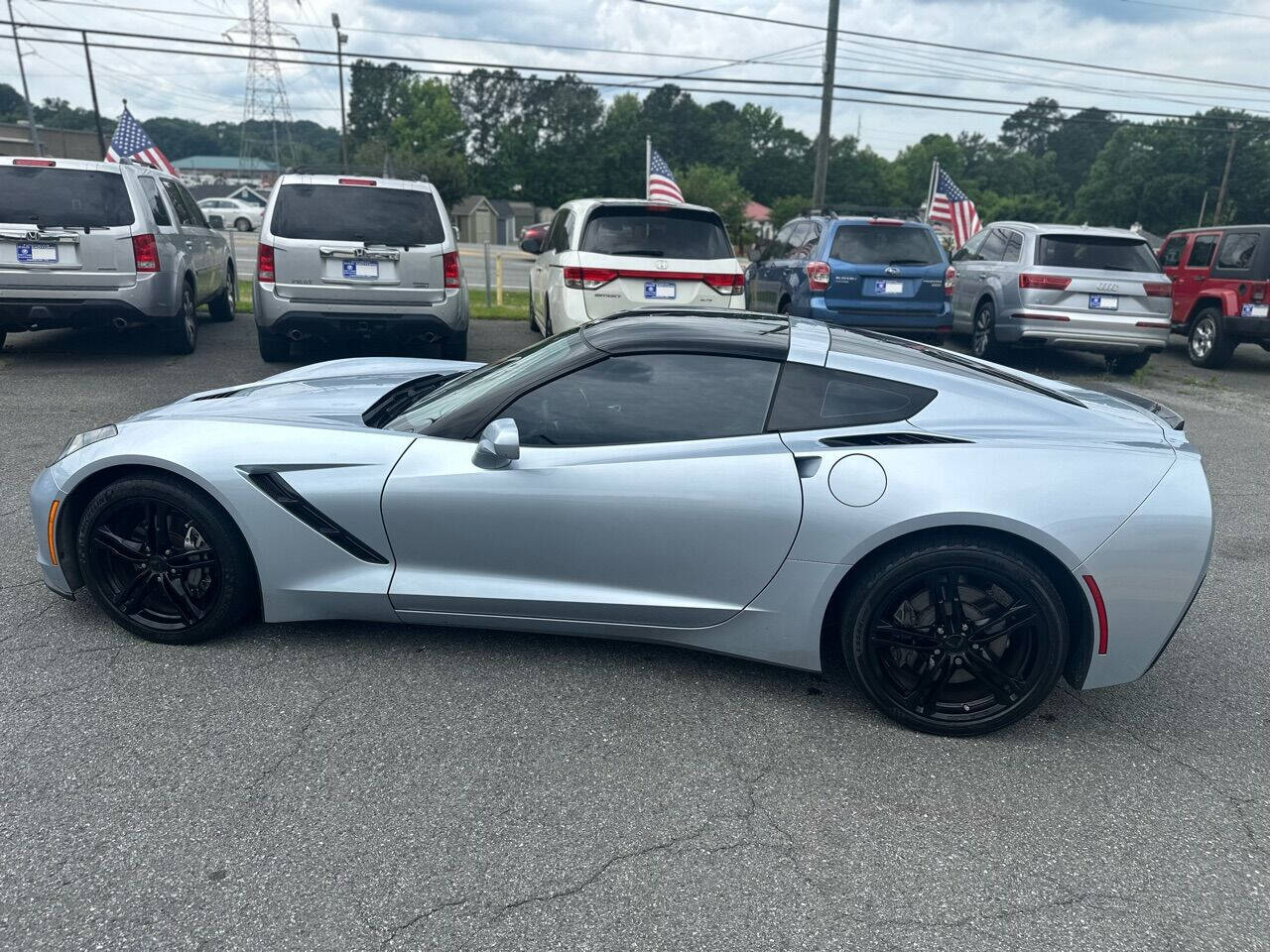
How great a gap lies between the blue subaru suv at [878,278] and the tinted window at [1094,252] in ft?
4.41

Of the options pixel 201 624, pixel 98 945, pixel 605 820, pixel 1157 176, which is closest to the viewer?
pixel 98 945

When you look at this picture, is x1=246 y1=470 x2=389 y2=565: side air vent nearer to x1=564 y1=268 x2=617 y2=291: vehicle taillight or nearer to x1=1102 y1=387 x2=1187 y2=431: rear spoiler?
x1=1102 y1=387 x2=1187 y2=431: rear spoiler

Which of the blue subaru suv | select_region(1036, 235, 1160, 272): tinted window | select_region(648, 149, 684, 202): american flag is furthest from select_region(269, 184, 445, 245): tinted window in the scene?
select_region(648, 149, 684, 202): american flag

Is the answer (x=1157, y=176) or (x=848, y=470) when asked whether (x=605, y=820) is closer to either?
(x=848, y=470)

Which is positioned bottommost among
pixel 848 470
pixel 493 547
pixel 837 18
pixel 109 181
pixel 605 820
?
pixel 605 820

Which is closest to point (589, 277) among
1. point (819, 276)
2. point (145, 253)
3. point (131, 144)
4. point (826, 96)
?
point (819, 276)

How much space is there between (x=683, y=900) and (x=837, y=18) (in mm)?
21209

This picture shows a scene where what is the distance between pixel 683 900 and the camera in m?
2.38

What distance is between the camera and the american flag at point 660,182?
53.3ft

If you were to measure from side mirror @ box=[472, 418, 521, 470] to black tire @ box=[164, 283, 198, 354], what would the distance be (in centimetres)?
748

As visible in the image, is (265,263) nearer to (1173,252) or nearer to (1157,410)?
(1157,410)

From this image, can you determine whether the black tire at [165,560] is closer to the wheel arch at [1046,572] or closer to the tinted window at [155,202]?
the wheel arch at [1046,572]

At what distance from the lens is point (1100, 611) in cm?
304

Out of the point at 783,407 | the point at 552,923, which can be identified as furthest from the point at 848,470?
the point at 552,923
